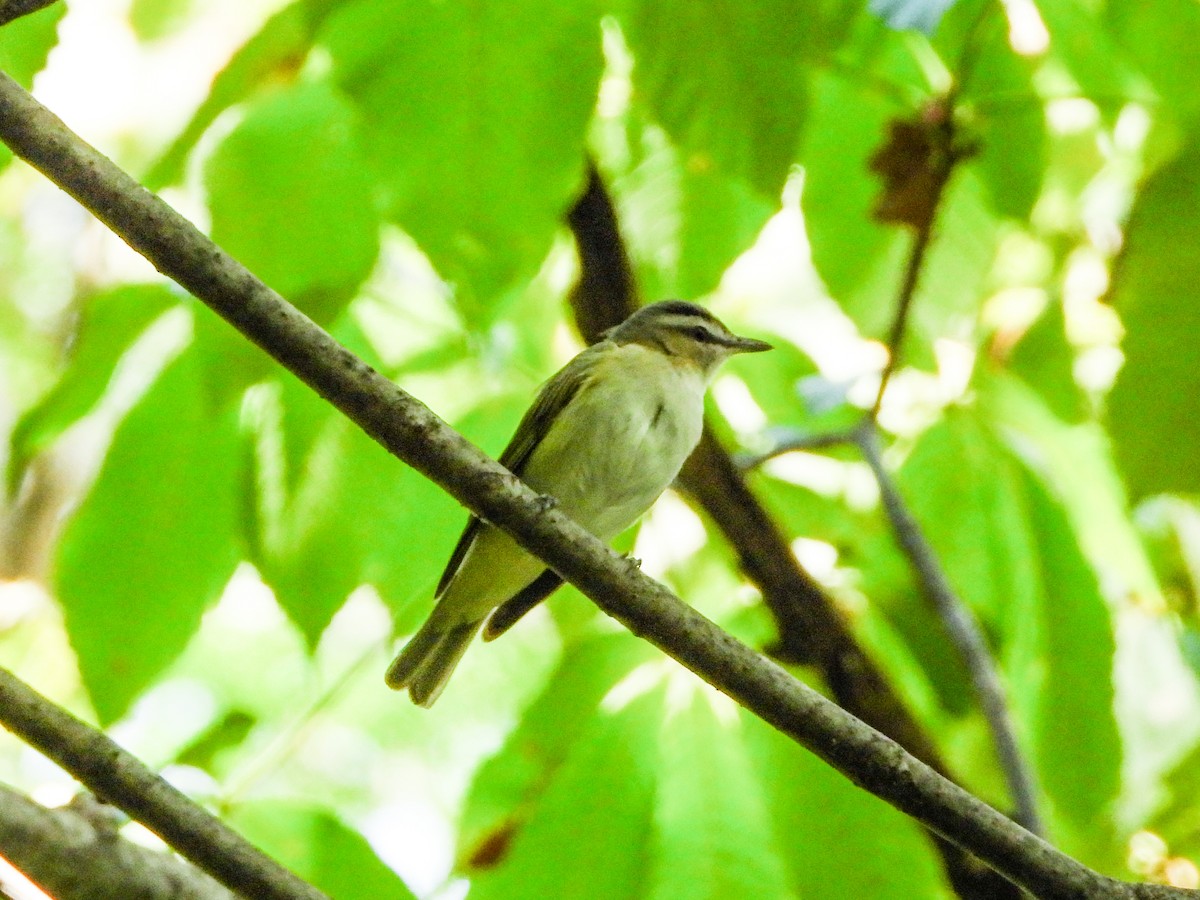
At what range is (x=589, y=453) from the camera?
402cm

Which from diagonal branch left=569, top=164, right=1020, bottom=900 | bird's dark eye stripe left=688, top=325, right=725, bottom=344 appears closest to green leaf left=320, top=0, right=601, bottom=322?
diagonal branch left=569, top=164, right=1020, bottom=900

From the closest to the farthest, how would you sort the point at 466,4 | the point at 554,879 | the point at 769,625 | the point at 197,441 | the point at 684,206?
1. the point at 466,4
2. the point at 554,879
3. the point at 197,441
4. the point at 684,206
5. the point at 769,625

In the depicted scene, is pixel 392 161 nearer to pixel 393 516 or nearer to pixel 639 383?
pixel 393 516

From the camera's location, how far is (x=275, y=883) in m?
2.09

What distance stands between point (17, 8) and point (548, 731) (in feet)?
5.85

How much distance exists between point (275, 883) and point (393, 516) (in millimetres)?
708

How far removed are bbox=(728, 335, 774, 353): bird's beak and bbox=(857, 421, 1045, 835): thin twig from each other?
0.51 meters

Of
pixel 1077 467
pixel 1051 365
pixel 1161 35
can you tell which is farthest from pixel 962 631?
pixel 1161 35

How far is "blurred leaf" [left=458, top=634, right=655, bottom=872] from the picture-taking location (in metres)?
2.88

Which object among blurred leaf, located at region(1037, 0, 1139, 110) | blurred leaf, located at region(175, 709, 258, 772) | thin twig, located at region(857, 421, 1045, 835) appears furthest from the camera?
thin twig, located at region(857, 421, 1045, 835)

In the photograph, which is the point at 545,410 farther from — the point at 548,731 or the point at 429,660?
the point at 548,731

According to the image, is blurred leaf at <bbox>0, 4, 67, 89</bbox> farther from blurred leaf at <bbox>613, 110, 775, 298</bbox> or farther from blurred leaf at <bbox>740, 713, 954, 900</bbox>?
blurred leaf at <bbox>740, 713, 954, 900</bbox>

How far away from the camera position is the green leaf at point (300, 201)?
2.10 metres

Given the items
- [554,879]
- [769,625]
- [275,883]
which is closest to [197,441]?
[275,883]
